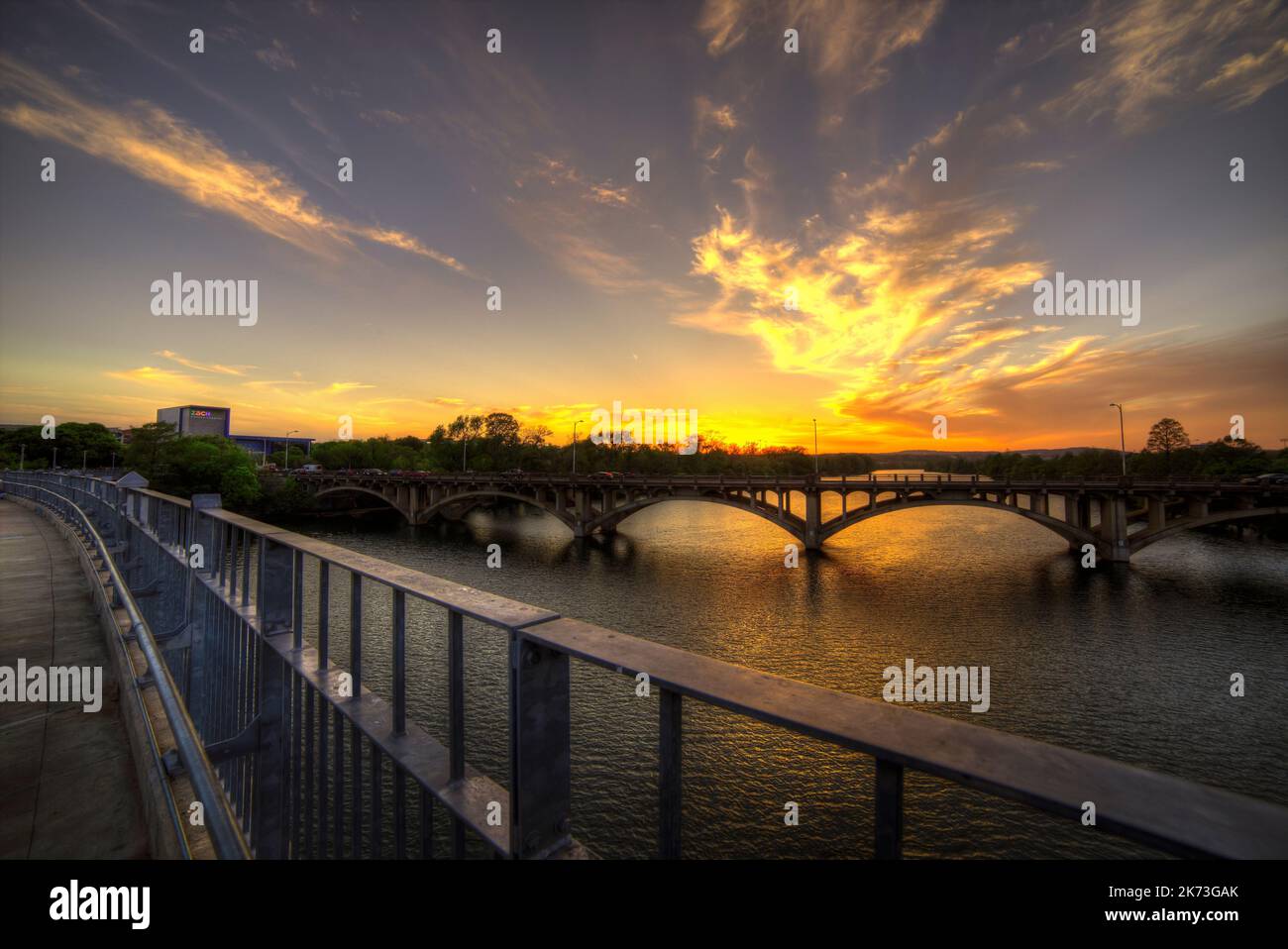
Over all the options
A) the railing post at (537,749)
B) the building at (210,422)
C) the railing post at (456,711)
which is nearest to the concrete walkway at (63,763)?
the railing post at (456,711)

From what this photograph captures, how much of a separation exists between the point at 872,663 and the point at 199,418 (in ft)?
734

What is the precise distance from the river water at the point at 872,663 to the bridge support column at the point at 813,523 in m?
1.63

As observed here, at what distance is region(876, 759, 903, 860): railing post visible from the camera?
1140 mm

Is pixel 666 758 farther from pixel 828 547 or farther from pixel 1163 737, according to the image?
pixel 828 547

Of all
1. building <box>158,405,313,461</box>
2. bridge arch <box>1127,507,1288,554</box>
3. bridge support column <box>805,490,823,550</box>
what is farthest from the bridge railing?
building <box>158,405,313,461</box>

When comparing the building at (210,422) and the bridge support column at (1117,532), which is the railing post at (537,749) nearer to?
the bridge support column at (1117,532)

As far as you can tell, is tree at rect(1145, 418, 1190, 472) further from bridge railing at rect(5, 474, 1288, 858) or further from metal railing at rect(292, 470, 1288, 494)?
bridge railing at rect(5, 474, 1288, 858)

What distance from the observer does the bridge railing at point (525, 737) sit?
0.96 meters

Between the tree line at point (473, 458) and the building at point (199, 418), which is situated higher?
the building at point (199, 418)

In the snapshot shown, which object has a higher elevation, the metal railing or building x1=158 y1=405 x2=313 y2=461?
building x1=158 y1=405 x2=313 y2=461
